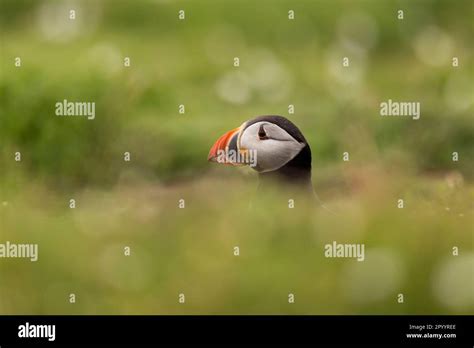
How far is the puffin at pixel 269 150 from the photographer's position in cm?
549

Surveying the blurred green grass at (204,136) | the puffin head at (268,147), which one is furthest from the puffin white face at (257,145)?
the blurred green grass at (204,136)

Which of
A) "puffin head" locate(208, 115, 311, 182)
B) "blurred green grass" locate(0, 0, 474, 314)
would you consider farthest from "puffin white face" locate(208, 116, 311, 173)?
"blurred green grass" locate(0, 0, 474, 314)

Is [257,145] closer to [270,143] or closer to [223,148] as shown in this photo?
[270,143]

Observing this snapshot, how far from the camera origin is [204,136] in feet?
18.6

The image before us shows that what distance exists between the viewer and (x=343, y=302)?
5125 millimetres

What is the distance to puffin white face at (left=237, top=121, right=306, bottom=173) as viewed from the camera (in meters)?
5.50

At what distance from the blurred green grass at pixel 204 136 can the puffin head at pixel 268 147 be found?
111mm

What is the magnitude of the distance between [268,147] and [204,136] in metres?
0.49

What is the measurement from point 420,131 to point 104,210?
7.73 ft

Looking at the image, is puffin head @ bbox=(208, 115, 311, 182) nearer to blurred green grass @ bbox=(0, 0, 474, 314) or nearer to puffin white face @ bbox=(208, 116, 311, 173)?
puffin white face @ bbox=(208, 116, 311, 173)

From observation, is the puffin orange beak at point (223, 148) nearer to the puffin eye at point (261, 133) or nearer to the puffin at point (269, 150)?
the puffin at point (269, 150)

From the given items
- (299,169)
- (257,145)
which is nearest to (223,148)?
(257,145)
